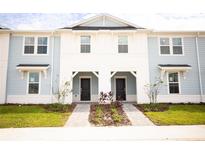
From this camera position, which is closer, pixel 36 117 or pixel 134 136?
pixel 134 136

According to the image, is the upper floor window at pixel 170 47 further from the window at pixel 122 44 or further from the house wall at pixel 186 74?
the window at pixel 122 44

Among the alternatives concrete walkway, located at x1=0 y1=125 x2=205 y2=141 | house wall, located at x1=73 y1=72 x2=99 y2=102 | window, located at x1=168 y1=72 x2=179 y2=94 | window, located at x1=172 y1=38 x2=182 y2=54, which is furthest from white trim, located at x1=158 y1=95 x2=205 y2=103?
concrete walkway, located at x1=0 y1=125 x2=205 y2=141

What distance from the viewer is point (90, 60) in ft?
42.2

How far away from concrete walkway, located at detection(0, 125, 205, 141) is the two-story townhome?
610 centimetres

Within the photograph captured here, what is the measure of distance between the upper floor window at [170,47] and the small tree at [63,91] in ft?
20.4

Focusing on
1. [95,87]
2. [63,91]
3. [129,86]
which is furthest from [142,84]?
[63,91]

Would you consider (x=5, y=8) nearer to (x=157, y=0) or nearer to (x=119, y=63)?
(x=157, y=0)

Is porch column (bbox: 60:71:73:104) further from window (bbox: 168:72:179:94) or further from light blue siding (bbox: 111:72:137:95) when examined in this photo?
window (bbox: 168:72:179:94)

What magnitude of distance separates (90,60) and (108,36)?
187cm

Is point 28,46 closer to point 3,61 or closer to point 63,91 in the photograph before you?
point 3,61

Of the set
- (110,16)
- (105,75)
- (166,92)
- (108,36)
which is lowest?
(166,92)

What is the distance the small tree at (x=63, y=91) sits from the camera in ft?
40.7

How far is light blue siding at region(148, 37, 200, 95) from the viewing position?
13.0 meters

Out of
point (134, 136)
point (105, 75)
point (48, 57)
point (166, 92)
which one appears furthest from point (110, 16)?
point (134, 136)
